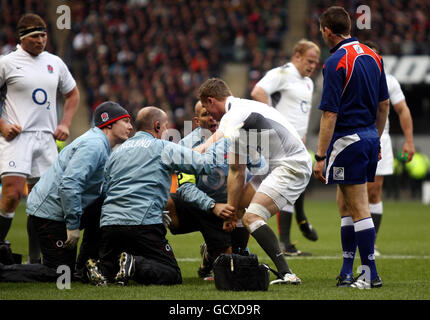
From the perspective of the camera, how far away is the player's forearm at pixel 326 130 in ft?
18.3

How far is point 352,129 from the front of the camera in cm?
570

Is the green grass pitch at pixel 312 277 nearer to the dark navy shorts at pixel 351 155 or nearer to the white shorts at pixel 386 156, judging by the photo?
the dark navy shorts at pixel 351 155

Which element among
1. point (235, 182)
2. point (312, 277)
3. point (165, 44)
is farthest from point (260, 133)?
point (165, 44)

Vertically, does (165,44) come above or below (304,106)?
above

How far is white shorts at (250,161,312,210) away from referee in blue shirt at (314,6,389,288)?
32 centimetres

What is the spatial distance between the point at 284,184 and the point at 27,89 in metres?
2.87

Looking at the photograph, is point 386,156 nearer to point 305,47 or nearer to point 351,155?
Result: point 305,47

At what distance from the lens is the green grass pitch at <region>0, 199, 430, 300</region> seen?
5141mm

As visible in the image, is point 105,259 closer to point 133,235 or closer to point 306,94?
point 133,235

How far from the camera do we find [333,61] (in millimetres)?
5598

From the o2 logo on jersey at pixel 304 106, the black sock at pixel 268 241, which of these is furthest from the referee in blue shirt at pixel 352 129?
the o2 logo on jersey at pixel 304 106

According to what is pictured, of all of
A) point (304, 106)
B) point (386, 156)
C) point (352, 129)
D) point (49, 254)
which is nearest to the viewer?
point (352, 129)

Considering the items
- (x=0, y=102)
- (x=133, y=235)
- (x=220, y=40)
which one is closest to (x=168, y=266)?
(x=133, y=235)

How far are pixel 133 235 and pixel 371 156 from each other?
209cm
